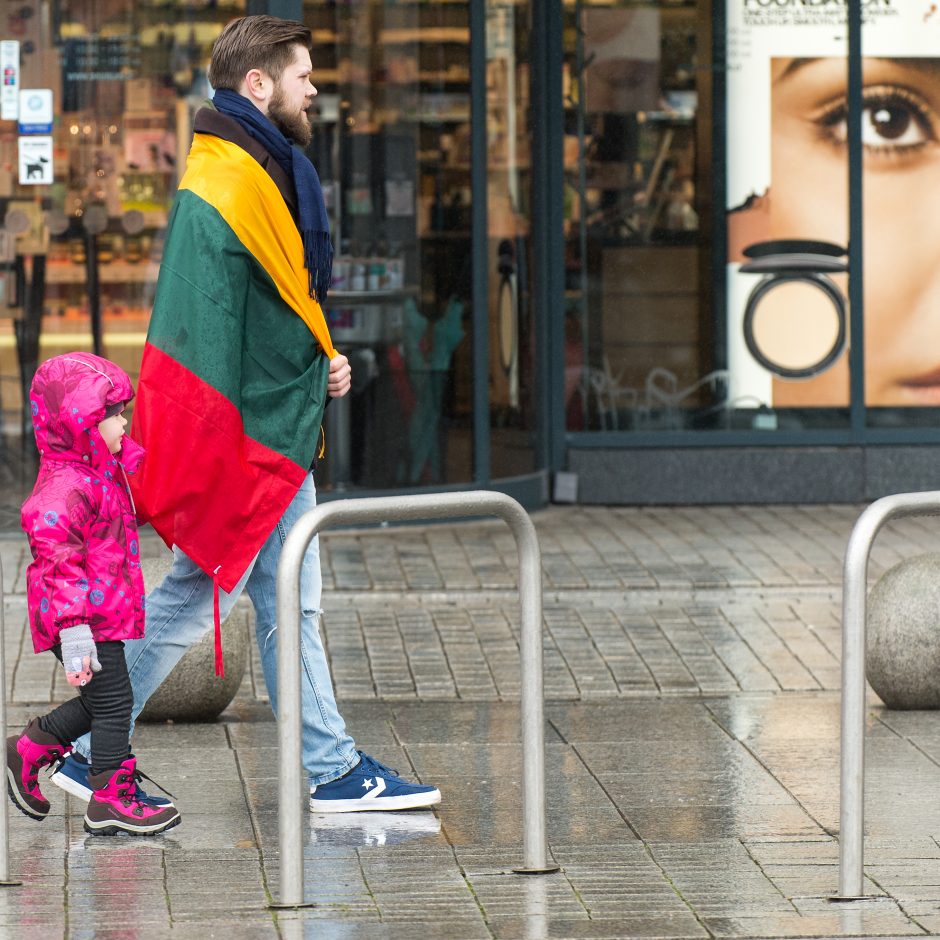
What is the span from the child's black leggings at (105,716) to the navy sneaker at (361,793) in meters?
0.53

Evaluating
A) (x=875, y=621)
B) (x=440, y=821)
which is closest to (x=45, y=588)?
(x=440, y=821)

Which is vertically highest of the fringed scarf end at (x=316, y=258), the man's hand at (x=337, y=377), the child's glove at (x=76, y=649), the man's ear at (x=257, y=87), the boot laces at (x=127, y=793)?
the man's ear at (x=257, y=87)

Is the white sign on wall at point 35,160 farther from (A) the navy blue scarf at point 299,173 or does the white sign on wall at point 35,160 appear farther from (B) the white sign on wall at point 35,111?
(A) the navy blue scarf at point 299,173

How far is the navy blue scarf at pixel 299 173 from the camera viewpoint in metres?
5.45

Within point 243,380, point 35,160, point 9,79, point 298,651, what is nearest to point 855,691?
point 298,651

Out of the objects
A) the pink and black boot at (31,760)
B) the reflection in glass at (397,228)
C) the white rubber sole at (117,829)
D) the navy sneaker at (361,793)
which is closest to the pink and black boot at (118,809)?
the white rubber sole at (117,829)

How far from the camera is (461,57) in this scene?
11109mm

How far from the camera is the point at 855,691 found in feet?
15.7

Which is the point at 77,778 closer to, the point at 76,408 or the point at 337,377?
the point at 76,408

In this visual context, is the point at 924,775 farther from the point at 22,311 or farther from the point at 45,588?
the point at 22,311

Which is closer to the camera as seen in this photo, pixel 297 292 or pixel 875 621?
pixel 297 292

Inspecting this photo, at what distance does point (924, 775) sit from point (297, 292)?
230 centimetres

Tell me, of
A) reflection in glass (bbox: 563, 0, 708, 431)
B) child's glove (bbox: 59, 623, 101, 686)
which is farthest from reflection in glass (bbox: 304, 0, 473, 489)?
child's glove (bbox: 59, 623, 101, 686)

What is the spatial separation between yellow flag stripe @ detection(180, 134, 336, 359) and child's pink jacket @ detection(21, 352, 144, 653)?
0.47 metres
